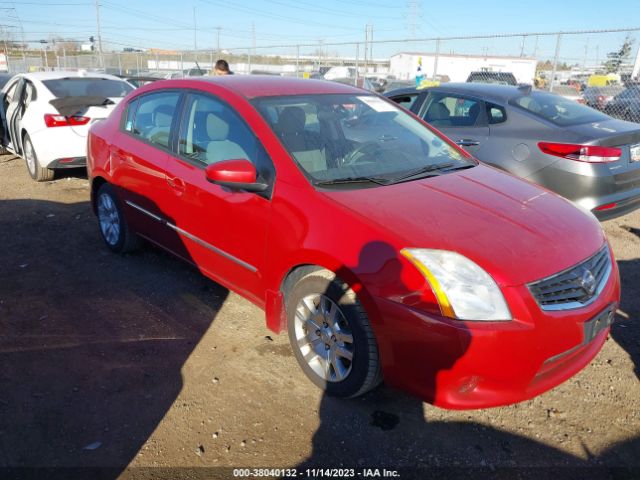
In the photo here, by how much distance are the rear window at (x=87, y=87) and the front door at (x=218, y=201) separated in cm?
491

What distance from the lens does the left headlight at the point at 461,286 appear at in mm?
2205

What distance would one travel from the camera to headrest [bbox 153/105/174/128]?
3781 millimetres

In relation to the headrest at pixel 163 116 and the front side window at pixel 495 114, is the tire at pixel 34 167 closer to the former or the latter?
the headrest at pixel 163 116

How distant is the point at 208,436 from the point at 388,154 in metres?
2.02

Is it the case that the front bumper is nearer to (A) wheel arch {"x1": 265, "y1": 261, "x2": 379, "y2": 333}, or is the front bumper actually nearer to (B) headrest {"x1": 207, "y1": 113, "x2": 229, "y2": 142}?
(A) wheel arch {"x1": 265, "y1": 261, "x2": 379, "y2": 333}

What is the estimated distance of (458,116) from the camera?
578cm

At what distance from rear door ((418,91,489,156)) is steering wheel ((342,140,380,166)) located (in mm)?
2314

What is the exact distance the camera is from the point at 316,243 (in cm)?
260

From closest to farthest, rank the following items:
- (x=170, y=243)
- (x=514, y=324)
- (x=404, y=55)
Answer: (x=514, y=324)
(x=170, y=243)
(x=404, y=55)

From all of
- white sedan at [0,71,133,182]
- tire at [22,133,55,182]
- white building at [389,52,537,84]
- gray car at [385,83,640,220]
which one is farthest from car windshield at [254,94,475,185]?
white building at [389,52,537,84]

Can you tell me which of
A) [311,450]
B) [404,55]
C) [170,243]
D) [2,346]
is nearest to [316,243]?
[311,450]

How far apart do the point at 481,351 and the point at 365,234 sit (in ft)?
2.48

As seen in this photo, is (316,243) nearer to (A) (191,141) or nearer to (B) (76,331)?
(A) (191,141)

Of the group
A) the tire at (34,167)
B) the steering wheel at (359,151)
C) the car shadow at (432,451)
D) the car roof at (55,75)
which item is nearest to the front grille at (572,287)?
the car shadow at (432,451)
